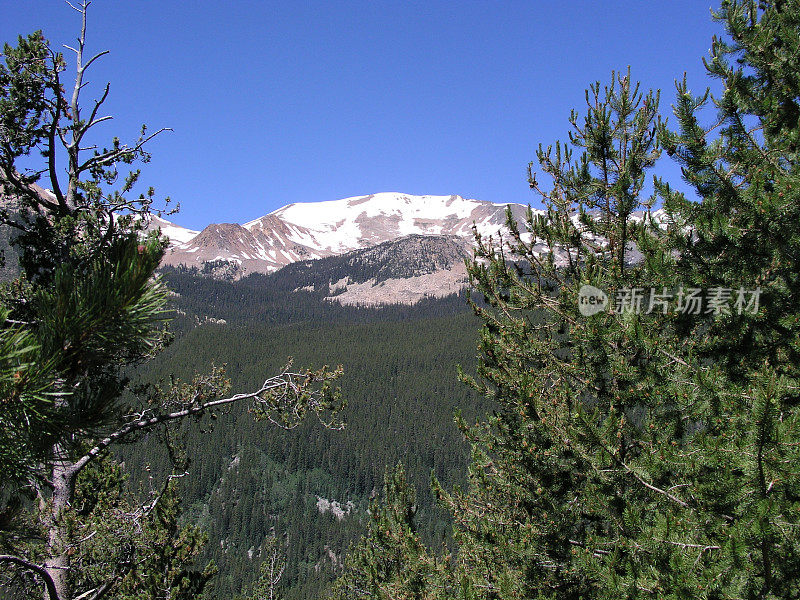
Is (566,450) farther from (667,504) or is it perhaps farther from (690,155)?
(690,155)

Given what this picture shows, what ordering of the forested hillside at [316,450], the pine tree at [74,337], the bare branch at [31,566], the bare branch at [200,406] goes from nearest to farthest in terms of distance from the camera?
the pine tree at [74,337]
the bare branch at [31,566]
the bare branch at [200,406]
the forested hillside at [316,450]

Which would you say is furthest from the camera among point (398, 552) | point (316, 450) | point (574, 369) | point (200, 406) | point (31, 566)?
point (316, 450)

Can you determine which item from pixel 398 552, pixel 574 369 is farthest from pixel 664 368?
pixel 398 552

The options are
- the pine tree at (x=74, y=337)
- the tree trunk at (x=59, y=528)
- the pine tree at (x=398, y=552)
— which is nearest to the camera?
the pine tree at (x=74, y=337)

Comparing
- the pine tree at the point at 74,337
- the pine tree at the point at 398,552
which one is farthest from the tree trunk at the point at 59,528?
the pine tree at the point at 398,552

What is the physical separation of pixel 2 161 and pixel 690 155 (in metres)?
8.19

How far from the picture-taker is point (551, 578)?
222 inches

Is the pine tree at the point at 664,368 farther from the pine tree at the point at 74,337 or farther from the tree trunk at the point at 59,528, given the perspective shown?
the tree trunk at the point at 59,528

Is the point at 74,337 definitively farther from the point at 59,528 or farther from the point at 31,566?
the point at 59,528

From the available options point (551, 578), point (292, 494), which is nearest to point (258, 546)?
point (292, 494)

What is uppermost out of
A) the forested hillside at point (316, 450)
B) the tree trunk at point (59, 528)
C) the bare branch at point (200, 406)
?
the bare branch at point (200, 406)

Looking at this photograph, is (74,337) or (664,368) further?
(664,368)

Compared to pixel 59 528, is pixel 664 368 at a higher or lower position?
higher

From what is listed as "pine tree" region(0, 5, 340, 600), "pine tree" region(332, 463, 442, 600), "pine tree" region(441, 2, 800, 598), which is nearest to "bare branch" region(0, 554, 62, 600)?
"pine tree" region(0, 5, 340, 600)
